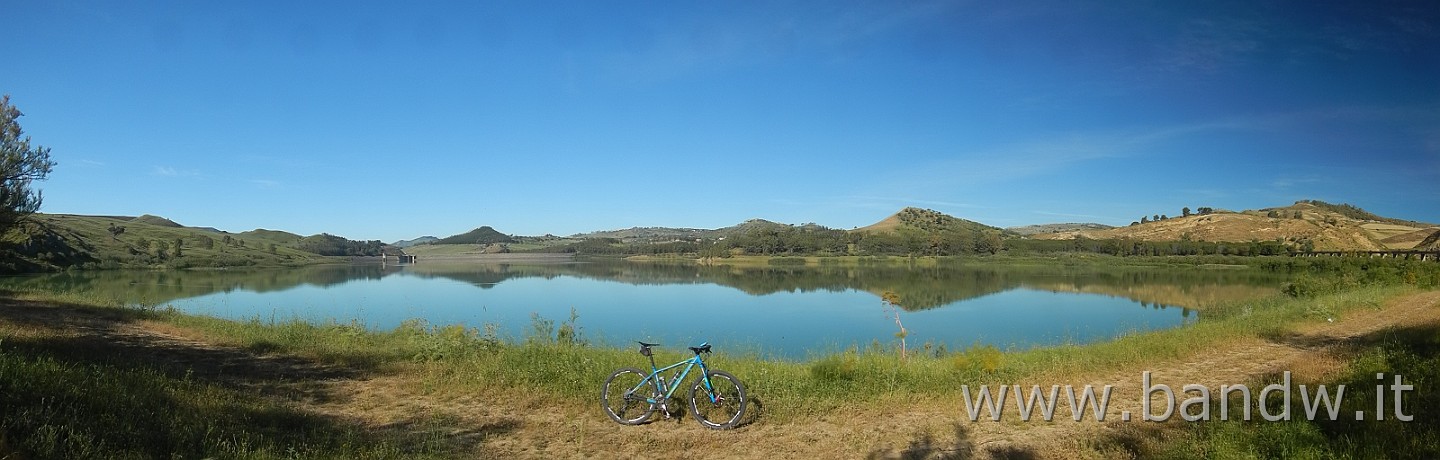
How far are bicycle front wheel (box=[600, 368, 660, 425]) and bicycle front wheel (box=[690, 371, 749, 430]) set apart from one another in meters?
0.52

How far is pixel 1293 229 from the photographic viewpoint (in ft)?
366

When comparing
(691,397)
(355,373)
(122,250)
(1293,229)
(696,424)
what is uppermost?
(1293,229)

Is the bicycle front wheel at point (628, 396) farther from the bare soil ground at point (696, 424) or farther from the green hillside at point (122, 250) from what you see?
the green hillside at point (122, 250)

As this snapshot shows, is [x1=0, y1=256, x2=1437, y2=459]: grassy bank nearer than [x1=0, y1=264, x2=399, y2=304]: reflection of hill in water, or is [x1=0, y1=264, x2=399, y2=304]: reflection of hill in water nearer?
[x1=0, y1=256, x2=1437, y2=459]: grassy bank

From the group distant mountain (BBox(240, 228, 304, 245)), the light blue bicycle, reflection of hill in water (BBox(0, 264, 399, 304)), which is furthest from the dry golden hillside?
distant mountain (BBox(240, 228, 304, 245))

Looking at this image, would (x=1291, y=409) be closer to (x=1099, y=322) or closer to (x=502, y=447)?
(x=502, y=447)

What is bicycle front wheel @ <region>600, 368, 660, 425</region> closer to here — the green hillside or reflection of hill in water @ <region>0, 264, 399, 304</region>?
reflection of hill in water @ <region>0, 264, 399, 304</region>

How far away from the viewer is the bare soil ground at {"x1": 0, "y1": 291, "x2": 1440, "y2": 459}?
5996 mm

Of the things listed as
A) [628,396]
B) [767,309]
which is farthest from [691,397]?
[767,309]

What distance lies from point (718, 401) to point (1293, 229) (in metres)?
145

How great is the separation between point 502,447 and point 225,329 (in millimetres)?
9990

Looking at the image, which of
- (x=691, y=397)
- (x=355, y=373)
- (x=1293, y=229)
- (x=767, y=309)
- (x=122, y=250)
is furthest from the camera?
(x=1293, y=229)

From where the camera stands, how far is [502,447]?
6078 millimetres

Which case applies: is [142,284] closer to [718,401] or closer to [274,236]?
[718,401]
